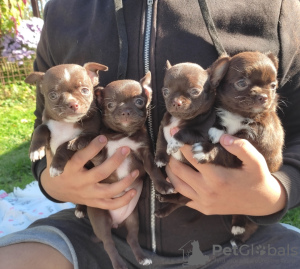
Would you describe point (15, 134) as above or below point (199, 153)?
below

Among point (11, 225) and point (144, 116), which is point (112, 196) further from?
point (11, 225)

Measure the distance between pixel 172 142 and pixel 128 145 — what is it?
0.41m

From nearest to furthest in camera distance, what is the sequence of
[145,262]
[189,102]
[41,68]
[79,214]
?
[189,102]
[145,262]
[79,214]
[41,68]

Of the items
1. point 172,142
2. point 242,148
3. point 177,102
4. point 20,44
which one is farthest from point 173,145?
point 20,44

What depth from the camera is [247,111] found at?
1861 millimetres

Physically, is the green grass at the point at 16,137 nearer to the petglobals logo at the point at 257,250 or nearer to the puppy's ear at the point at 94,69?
the petglobals logo at the point at 257,250

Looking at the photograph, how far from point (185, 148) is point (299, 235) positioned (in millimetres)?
1035

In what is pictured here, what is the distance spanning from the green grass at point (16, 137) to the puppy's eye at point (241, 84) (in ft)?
7.66

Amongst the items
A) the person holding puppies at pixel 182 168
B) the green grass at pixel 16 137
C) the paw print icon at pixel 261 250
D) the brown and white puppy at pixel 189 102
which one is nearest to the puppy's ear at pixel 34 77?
the person holding puppies at pixel 182 168

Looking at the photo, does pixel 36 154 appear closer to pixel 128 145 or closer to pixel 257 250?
pixel 128 145

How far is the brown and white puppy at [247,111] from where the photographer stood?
182cm

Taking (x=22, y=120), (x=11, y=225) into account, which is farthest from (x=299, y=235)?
(x=22, y=120)

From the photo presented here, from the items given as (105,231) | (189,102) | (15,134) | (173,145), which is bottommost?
(15,134)

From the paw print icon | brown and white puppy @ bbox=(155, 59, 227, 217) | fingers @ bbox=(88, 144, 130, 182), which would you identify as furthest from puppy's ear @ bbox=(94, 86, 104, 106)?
the paw print icon
